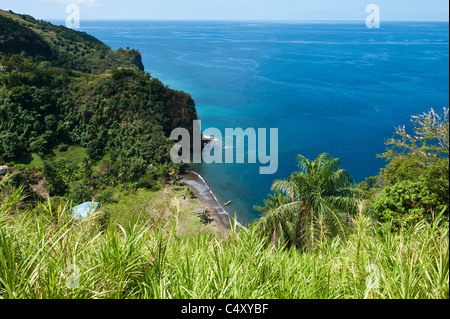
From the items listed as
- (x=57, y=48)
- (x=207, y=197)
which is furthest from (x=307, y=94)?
(x=57, y=48)

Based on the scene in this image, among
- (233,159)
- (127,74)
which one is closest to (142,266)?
(233,159)

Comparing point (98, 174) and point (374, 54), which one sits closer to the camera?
point (98, 174)


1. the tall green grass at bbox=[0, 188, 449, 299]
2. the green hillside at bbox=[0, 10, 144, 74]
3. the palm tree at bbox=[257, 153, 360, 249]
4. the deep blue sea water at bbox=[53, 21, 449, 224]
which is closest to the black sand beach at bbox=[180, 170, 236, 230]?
the deep blue sea water at bbox=[53, 21, 449, 224]

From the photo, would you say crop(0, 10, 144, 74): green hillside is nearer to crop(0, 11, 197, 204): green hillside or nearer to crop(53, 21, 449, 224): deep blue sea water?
crop(0, 11, 197, 204): green hillside

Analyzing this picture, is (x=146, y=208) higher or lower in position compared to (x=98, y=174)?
lower

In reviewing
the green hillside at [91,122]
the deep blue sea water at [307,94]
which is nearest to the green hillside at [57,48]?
the green hillside at [91,122]

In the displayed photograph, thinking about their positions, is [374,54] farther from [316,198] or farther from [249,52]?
[316,198]
